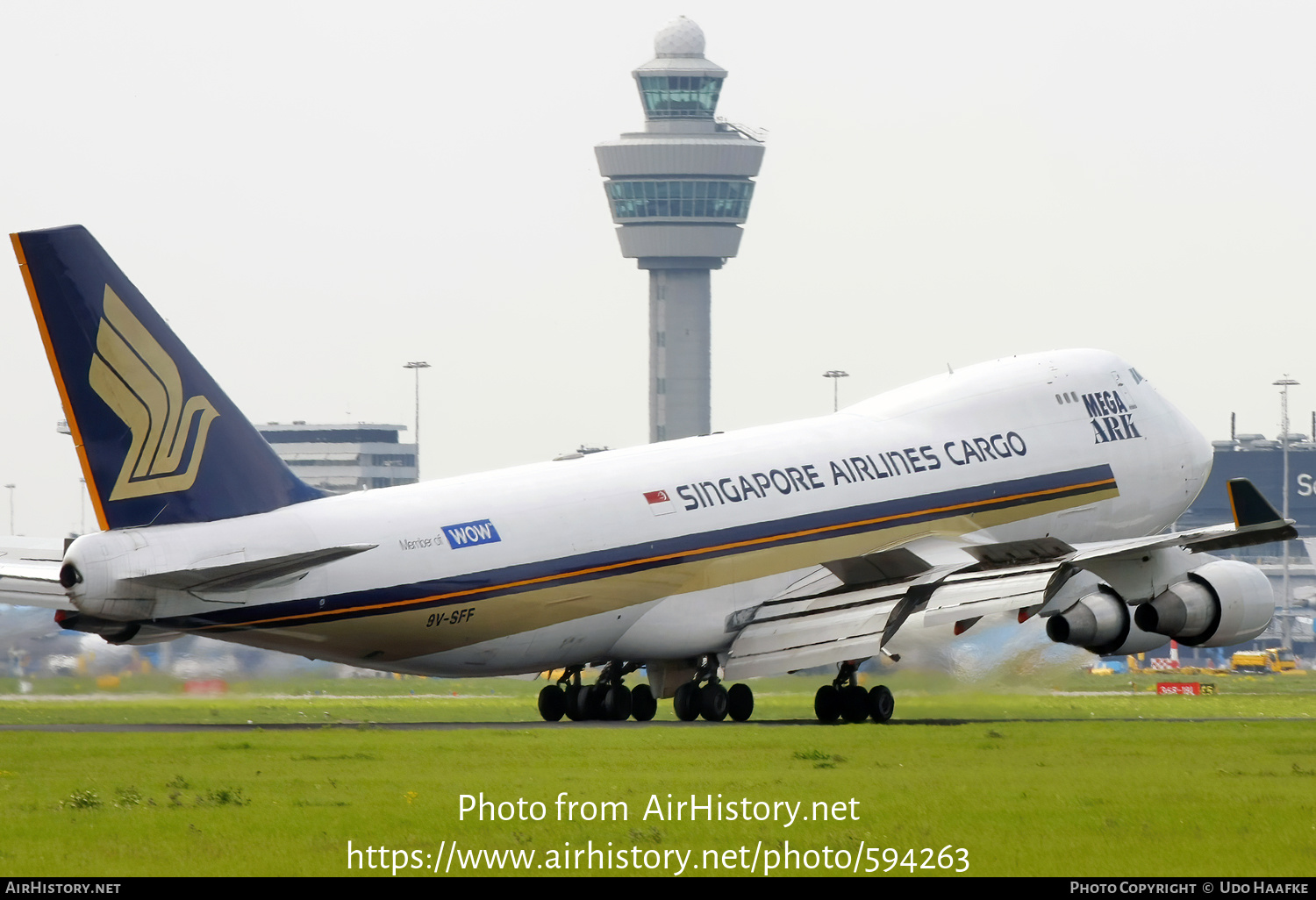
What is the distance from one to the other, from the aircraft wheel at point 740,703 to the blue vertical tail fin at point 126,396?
402 inches

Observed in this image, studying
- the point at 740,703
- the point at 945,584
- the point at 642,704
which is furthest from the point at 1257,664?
the point at 945,584

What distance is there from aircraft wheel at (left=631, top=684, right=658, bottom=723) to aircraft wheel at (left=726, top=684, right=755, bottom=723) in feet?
4.55

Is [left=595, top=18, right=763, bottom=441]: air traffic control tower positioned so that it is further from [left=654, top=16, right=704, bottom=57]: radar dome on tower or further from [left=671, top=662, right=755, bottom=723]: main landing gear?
[left=671, top=662, right=755, bottom=723]: main landing gear

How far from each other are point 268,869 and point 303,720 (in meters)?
22.6

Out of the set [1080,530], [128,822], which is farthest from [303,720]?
[128,822]

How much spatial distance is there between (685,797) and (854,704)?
13.0 m

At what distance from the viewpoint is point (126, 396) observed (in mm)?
25719

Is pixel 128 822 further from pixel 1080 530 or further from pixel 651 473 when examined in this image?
pixel 1080 530

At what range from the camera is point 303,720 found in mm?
38062

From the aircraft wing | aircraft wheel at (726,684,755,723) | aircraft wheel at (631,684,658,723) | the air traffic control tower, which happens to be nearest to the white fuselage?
the aircraft wing

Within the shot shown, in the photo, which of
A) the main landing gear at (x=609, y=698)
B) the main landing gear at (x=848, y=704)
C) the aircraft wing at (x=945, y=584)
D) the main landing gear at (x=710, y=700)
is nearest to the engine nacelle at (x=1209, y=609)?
the aircraft wing at (x=945, y=584)

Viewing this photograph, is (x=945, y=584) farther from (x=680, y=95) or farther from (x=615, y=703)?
(x=680, y=95)

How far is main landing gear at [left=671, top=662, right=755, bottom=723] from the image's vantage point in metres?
33.5

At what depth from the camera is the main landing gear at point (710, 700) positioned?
110 ft
